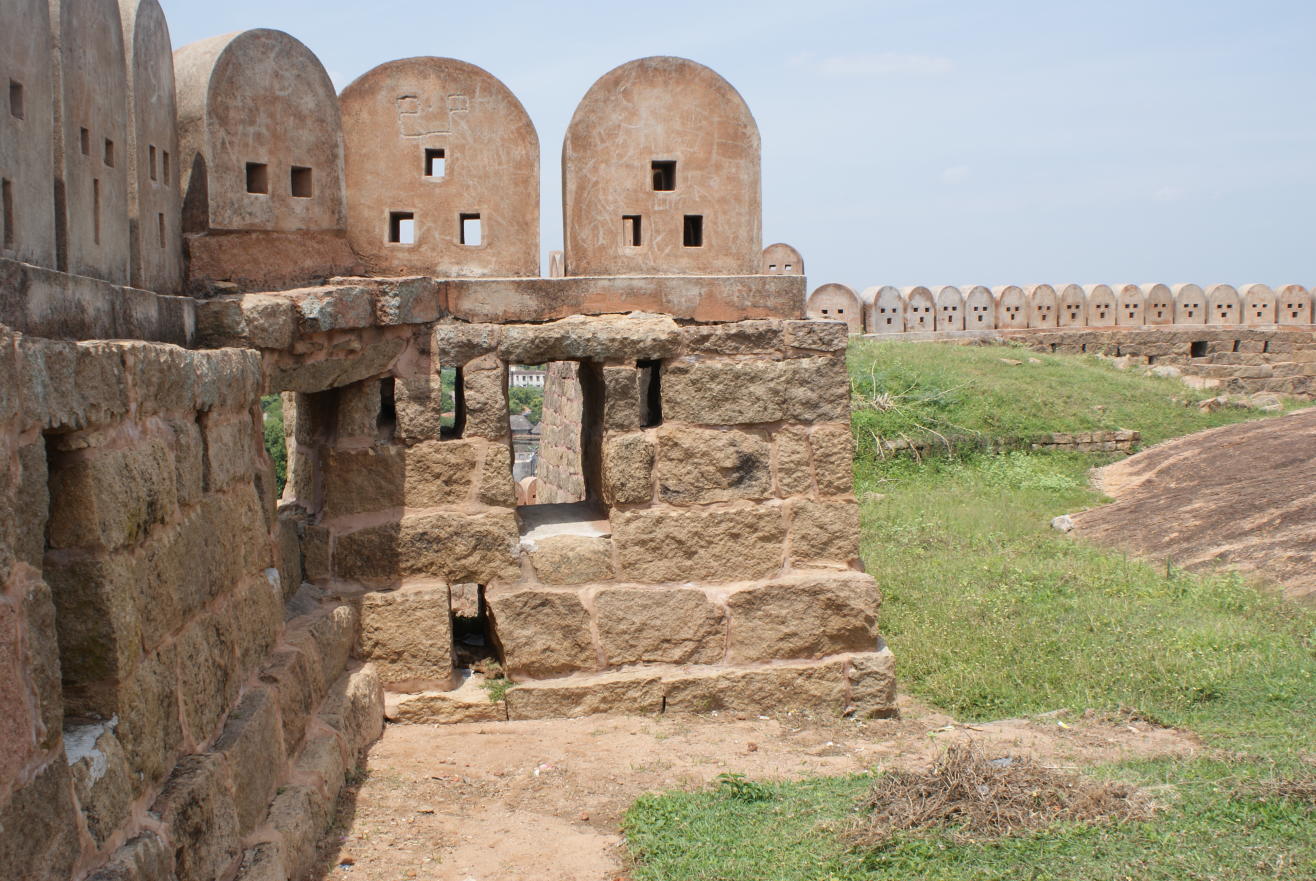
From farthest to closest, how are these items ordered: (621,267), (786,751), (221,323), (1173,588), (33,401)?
(1173,588)
(621,267)
(786,751)
(221,323)
(33,401)

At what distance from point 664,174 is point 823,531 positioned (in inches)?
68.2

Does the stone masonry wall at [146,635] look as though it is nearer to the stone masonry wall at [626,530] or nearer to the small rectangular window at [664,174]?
the stone masonry wall at [626,530]

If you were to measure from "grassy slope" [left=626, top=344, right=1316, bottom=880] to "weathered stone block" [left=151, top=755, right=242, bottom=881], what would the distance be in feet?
3.75

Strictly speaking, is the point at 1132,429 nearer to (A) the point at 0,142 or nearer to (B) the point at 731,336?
(B) the point at 731,336

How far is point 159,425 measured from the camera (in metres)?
2.84

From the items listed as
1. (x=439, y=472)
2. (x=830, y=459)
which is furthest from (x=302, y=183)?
(x=830, y=459)

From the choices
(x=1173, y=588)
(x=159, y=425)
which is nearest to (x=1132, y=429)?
(x=1173, y=588)

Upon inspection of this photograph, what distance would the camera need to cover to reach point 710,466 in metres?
4.75

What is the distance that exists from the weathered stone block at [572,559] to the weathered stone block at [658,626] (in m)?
0.09

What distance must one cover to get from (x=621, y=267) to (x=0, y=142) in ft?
9.15

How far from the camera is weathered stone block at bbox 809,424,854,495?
482 cm

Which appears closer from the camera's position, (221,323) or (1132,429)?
(221,323)

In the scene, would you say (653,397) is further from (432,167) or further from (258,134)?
(258,134)

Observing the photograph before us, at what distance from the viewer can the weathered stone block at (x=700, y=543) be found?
472 cm
